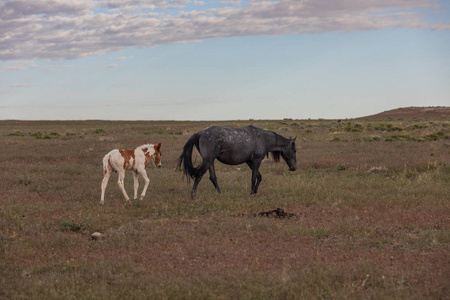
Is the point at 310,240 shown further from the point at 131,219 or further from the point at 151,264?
the point at 131,219

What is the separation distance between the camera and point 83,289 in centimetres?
684

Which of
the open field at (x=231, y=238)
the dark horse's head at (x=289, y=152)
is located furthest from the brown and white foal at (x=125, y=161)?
the dark horse's head at (x=289, y=152)

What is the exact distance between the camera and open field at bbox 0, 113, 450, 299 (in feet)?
22.5

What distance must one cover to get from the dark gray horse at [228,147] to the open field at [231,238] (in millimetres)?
887

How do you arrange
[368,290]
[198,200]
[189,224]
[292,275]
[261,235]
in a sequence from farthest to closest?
[198,200]
[189,224]
[261,235]
[292,275]
[368,290]

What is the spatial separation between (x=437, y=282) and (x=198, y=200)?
7.81m

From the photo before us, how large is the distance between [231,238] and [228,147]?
525 centimetres

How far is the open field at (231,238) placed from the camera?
6.84 m

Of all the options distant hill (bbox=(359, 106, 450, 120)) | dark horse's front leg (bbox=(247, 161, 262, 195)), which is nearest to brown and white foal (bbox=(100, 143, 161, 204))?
dark horse's front leg (bbox=(247, 161, 262, 195))

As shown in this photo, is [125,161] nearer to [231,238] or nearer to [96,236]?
[96,236]

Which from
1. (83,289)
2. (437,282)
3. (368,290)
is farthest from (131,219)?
(437,282)

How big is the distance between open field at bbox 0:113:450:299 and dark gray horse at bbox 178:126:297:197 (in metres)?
0.89

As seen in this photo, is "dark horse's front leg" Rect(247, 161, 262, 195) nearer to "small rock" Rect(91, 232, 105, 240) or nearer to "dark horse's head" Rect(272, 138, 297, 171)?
"dark horse's head" Rect(272, 138, 297, 171)

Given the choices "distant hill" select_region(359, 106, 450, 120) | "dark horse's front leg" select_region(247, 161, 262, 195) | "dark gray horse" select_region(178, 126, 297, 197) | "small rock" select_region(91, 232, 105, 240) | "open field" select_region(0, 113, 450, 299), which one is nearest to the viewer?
"open field" select_region(0, 113, 450, 299)
